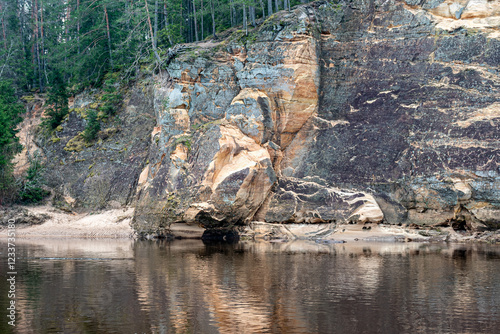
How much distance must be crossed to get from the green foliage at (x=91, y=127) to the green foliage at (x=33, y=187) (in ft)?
15.0

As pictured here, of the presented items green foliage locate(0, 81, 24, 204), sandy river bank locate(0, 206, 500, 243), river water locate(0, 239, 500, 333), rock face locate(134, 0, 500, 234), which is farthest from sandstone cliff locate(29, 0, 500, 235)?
river water locate(0, 239, 500, 333)

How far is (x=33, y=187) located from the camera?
3853 centimetres

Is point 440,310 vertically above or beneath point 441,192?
beneath

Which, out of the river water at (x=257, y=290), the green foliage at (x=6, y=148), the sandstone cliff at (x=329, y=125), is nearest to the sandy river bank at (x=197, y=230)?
the sandstone cliff at (x=329, y=125)

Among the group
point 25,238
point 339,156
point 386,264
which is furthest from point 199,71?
point 386,264

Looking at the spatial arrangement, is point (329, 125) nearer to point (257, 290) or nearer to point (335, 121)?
point (335, 121)

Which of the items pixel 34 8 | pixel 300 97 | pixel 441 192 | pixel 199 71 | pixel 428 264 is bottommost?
pixel 428 264

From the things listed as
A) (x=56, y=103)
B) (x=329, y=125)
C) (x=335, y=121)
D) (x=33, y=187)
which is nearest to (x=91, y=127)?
(x=56, y=103)


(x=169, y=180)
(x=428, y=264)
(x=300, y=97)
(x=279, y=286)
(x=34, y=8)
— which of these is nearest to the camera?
(x=279, y=286)

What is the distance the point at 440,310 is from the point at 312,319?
13.2ft

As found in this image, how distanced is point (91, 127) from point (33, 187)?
6.92 meters

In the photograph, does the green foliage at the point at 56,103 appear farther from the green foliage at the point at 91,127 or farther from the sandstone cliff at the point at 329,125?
the sandstone cliff at the point at 329,125

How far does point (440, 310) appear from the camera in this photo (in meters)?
14.7

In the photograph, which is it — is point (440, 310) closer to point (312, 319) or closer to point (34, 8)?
point (312, 319)
